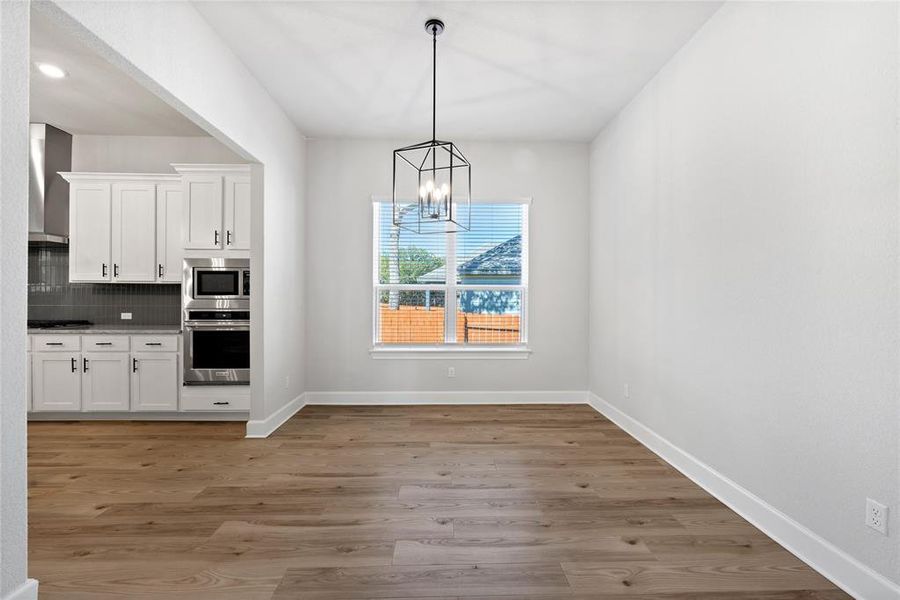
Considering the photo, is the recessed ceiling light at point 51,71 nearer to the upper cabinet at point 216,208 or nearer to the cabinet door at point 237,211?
the upper cabinet at point 216,208

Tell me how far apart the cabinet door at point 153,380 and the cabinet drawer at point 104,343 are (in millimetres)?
204

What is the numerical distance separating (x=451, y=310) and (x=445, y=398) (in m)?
1.03

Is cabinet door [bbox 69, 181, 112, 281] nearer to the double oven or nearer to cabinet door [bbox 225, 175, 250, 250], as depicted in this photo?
the double oven

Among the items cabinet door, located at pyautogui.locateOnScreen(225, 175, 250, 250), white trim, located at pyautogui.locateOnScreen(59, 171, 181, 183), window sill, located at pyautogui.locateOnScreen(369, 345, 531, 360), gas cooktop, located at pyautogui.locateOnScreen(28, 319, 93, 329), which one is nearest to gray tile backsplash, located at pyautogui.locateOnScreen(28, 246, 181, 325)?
gas cooktop, located at pyautogui.locateOnScreen(28, 319, 93, 329)

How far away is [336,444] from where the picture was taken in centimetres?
383

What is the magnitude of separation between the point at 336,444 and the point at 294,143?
316cm

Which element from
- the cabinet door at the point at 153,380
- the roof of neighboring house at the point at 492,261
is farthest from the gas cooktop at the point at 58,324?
the roof of neighboring house at the point at 492,261

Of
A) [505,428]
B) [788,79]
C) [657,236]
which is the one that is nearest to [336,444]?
[505,428]

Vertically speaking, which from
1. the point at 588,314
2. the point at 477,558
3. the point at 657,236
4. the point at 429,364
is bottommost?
the point at 477,558

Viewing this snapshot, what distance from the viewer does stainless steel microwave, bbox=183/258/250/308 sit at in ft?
14.6

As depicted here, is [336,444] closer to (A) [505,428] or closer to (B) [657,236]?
(A) [505,428]

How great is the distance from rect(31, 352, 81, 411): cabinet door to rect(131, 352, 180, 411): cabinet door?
0.55 meters

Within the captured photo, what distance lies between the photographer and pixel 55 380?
14.6ft

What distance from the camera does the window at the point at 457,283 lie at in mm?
5363
